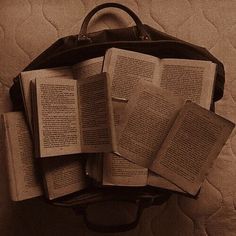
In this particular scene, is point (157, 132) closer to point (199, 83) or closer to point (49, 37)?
point (199, 83)

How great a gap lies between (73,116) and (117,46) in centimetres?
14

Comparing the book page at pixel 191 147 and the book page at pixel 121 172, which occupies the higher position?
the book page at pixel 191 147

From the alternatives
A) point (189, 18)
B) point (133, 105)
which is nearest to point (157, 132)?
point (133, 105)

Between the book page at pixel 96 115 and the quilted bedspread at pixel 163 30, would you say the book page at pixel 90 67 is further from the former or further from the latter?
the quilted bedspread at pixel 163 30

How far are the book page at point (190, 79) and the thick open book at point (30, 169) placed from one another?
0.71ft

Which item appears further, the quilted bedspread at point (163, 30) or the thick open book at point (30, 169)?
the quilted bedspread at point (163, 30)

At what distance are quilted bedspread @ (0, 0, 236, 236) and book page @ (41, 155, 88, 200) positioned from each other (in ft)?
0.46

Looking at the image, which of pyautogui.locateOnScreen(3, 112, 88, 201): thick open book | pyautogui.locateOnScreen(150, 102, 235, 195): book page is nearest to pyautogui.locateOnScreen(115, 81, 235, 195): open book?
pyautogui.locateOnScreen(150, 102, 235, 195): book page

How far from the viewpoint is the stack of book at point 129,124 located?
0.63 metres

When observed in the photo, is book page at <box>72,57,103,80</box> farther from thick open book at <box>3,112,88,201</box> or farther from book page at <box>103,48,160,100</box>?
thick open book at <box>3,112,88,201</box>

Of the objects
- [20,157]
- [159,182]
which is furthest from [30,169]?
[159,182]

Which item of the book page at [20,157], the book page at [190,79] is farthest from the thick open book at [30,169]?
the book page at [190,79]

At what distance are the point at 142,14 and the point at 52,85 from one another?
0.96 feet

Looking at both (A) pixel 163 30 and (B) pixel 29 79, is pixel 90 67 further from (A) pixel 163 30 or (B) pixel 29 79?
(A) pixel 163 30
